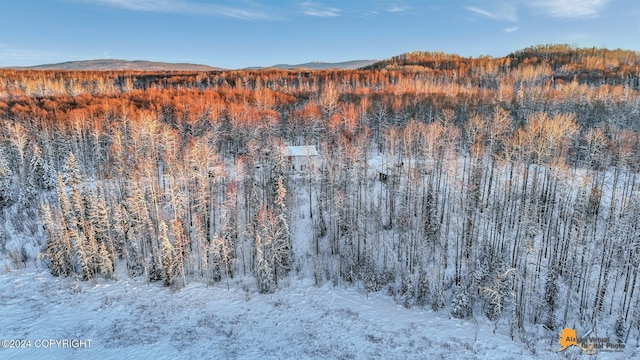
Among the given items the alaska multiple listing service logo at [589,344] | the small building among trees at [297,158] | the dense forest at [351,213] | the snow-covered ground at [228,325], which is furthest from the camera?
the small building among trees at [297,158]

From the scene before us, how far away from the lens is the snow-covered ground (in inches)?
1002

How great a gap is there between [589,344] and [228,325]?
27520 millimetres

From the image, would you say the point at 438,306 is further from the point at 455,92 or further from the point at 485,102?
the point at 455,92

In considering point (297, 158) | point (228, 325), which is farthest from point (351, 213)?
point (228, 325)

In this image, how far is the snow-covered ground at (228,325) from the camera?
2545 centimetres

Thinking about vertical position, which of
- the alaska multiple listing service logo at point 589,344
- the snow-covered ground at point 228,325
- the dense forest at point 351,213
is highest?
the dense forest at point 351,213

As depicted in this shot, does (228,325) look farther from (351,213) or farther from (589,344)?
(589,344)

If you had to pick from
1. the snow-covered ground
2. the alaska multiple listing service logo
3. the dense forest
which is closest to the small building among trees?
the dense forest

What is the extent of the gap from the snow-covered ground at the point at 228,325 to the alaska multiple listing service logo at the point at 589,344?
2.03ft

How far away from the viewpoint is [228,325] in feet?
94.3

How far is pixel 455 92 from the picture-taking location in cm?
9462

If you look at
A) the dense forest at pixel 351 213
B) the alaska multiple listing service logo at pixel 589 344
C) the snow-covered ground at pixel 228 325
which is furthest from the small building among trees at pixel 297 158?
the alaska multiple listing service logo at pixel 589 344

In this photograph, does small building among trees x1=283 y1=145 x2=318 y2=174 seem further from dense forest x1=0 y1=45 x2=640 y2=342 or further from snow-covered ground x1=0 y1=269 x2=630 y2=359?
snow-covered ground x1=0 y1=269 x2=630 y2=359

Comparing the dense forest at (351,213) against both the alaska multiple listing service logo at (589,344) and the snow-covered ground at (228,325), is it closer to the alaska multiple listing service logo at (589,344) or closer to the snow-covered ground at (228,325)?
the alaska multiple listing service logo at (589,344)
